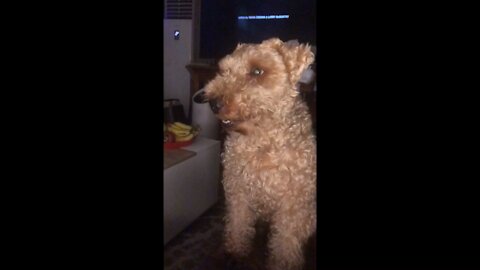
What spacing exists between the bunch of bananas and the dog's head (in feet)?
0.29

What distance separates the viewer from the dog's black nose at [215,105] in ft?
3.01

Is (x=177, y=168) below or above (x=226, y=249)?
above

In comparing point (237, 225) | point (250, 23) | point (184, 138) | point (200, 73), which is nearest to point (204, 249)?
point (237, 225)

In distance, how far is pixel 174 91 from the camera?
0.96m

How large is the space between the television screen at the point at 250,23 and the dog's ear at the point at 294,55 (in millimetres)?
12

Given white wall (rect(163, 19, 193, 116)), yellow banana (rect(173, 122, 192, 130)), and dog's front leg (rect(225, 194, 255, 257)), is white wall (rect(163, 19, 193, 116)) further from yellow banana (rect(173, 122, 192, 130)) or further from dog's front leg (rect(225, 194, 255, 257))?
dog's front leg (rect(225, 194, 255, 257))

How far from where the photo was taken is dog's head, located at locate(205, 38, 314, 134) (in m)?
0.90

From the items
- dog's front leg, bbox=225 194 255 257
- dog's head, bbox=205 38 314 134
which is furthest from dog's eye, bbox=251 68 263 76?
dog's front leg, bbox=225 194 255 257

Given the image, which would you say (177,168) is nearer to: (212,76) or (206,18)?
(212,76)

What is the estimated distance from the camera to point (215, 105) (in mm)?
924

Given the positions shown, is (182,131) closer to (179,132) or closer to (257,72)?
(179,132)
